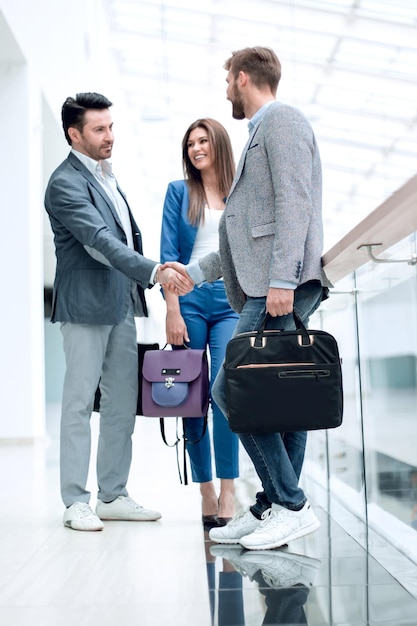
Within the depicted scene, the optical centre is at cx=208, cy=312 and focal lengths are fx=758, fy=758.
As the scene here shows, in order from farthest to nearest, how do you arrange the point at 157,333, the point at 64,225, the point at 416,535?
the point at 157,333, the point at 64,225, the point at 416,535

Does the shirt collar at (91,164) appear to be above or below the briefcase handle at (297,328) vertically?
above

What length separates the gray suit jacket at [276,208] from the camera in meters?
2.05

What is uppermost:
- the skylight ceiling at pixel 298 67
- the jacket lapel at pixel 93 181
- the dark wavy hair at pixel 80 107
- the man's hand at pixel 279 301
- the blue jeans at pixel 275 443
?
the skylight ceiling at pixel 298 67

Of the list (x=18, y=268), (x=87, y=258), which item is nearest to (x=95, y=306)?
(x=87, y=258)

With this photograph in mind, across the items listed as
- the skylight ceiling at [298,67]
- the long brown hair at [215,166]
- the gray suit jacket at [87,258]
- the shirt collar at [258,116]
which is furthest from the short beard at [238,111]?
the skylight ceiling at [298,67]

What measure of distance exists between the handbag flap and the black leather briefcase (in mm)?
624

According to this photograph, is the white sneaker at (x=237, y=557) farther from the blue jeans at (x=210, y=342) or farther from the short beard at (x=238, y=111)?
the short beard at (x=238, y=111)

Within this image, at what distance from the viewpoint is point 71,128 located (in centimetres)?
291

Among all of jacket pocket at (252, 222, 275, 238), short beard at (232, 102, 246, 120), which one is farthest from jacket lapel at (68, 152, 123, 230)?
jacket pocket at (252, 222, 275, 238)

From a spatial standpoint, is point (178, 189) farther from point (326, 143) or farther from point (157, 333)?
point (157, 333)

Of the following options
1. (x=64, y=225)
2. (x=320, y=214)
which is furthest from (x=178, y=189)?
(x=320, y=214)

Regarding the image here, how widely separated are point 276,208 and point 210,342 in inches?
32.9

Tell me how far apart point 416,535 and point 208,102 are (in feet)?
50.5

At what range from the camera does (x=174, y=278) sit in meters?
2.58
